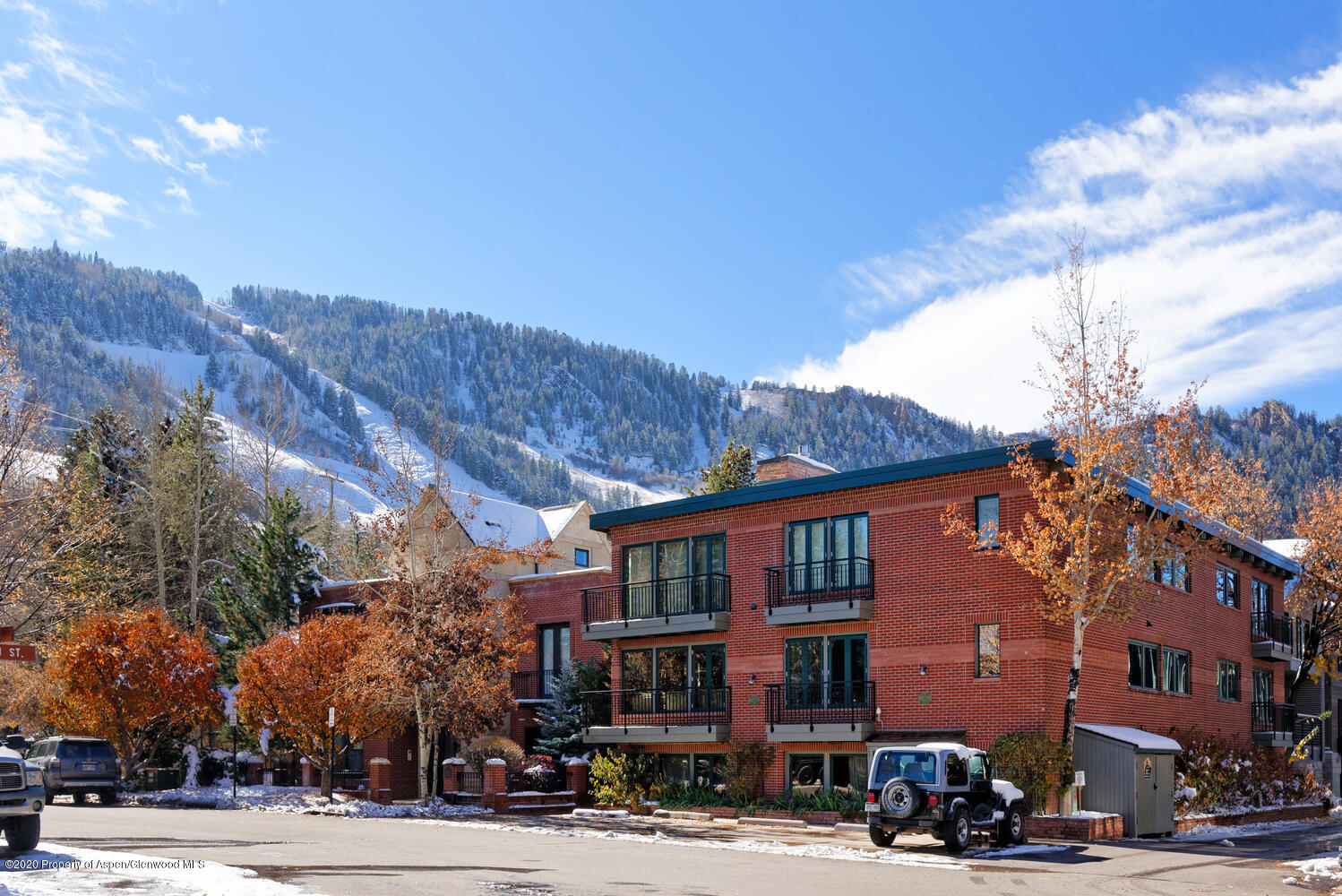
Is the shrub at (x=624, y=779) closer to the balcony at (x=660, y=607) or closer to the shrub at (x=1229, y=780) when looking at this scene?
the balcony at (x=660, y=607)

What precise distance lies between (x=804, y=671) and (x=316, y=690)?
1436cm

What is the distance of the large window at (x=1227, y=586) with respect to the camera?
40.8m

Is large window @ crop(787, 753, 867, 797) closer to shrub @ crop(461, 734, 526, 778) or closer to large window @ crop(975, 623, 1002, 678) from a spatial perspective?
large window @ crop(975, 623, 1002, 678)

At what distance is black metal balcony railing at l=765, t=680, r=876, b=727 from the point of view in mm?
31203

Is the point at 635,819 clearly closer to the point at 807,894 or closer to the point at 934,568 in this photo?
the point at 934,568

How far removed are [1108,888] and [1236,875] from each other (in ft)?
13.0

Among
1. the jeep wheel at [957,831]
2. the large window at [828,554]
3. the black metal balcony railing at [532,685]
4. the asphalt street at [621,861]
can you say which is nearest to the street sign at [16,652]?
the asphalt street at [621,861]

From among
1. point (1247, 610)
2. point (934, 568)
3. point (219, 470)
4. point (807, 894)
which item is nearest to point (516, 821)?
point (934, 568)

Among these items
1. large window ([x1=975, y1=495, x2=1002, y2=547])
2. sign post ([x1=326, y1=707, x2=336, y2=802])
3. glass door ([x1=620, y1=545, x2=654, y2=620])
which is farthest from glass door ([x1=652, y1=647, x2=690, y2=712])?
large window ([x1=975, y1=495, x2=1002, y2=547])

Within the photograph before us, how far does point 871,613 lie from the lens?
104ft

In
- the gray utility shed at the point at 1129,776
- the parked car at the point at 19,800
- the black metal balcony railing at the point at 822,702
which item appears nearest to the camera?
the parked car at the point at 19,800

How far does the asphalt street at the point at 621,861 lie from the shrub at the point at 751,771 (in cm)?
423

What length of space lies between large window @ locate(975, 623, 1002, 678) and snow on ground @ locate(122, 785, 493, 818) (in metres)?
13.7

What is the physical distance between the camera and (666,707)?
35.7 meters
